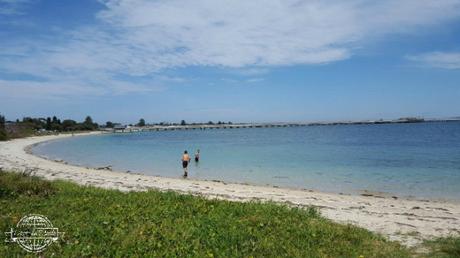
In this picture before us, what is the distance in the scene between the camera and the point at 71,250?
7.30 m

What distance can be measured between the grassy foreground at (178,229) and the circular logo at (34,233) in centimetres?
16

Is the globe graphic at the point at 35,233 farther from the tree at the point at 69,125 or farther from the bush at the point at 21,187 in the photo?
the tree at the point at 69,125

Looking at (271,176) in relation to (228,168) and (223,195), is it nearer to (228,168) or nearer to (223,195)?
(228,168)

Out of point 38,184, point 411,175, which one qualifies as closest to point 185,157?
point 411,175

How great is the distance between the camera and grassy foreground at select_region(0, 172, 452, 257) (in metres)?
7.52

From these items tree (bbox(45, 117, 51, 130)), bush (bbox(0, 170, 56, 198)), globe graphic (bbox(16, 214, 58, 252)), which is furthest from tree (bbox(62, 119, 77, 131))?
globe graphic (bbox(16, 214, 58, 252))

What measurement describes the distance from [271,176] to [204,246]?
22955mm

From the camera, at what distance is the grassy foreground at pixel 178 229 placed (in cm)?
752

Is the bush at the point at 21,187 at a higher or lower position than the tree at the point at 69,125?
lower

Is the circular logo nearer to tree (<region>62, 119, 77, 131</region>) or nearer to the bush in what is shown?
the bush

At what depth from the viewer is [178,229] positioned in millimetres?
8438

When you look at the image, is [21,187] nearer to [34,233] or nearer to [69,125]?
[34,233]

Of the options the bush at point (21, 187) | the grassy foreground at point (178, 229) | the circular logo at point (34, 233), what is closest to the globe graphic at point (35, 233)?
the circular logo at point (34, 233)

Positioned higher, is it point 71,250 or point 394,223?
point 71,250
